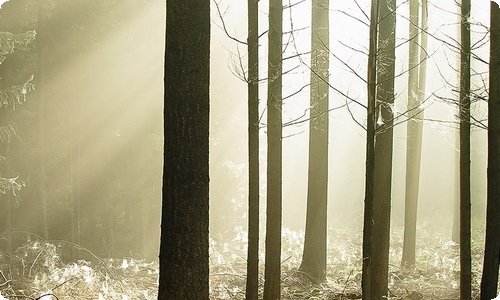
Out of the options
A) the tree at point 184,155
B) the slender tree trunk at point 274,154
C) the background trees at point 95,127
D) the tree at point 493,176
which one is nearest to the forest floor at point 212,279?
the slender tree trunk at point 274,154

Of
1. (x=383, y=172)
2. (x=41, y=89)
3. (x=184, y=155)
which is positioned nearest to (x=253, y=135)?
(x=184, y=155)

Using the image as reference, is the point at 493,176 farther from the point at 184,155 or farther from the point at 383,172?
the point at 184,155

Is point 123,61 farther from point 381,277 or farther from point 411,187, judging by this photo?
point 381,277

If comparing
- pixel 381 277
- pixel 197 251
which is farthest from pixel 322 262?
pixel 197 251

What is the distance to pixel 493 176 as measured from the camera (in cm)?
784

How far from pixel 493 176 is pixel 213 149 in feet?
49.8

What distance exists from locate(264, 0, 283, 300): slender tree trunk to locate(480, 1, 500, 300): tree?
3.26m

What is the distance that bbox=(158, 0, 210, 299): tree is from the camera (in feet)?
15.4

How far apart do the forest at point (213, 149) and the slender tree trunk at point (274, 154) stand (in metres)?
0.03

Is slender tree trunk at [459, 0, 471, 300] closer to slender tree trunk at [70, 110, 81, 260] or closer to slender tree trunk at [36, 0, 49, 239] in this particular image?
slender tree trunk at [36, 0, 49, 239]

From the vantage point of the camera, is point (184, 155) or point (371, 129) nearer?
point (184, 155)

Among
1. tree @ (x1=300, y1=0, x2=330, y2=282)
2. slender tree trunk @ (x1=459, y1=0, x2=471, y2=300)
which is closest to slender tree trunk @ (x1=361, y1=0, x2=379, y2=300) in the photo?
slender tree trunk @ (x1=459, y1=0, x2=471, y2=300)

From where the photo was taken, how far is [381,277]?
9531mm

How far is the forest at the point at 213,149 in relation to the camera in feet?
15.8
